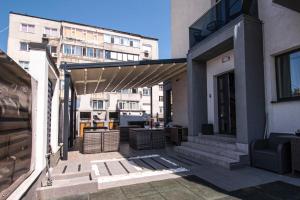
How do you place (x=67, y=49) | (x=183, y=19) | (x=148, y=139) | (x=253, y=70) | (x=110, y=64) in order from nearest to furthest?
1. (x=253, y=70)
2. (x=110, y=64)
3. (x=148, y=139)
4. (x=183, y=19)
5. (x=67, y=49)

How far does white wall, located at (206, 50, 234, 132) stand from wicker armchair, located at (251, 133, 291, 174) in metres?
2.74

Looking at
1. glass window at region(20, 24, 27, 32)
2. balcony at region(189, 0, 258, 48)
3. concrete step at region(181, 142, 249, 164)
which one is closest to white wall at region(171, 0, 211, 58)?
balcony at region(189, 0, 258, 48)

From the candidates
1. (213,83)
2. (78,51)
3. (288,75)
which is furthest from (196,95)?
(78,51)

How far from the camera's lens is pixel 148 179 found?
4664mm

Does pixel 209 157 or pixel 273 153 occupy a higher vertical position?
pixel 273 153

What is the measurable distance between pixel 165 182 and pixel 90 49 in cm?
2575

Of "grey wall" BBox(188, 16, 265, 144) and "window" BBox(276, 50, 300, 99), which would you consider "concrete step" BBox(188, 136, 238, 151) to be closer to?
"grey wall" BBox(188, 16, 265, 144)

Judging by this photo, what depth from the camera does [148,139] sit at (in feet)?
29.0

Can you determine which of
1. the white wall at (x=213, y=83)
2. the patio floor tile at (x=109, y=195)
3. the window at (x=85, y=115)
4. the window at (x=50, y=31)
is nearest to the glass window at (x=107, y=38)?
the window at (x=50, y=31)

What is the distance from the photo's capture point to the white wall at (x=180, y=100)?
34.8ft

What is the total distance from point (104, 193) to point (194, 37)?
7.07 m

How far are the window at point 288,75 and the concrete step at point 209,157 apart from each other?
7.38 feet

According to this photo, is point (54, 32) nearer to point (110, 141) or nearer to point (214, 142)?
point (110, 141)

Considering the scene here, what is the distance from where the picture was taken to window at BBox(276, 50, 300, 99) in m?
5.43
